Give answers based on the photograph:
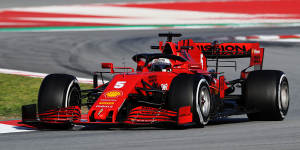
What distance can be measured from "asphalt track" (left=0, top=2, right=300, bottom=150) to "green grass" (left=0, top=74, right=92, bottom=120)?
221cm

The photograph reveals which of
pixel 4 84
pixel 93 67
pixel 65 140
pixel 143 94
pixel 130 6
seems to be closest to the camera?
pixel 65 140

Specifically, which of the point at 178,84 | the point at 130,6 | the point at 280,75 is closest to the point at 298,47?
the point at 280,75

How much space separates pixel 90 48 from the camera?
26.5 metres

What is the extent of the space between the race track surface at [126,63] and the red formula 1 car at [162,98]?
22 cm

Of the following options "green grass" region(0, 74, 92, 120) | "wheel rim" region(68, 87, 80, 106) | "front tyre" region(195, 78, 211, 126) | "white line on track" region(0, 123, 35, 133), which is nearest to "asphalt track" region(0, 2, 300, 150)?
"front tyre" region(195, 78, 211, 126)

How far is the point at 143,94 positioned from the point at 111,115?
32.9 inches

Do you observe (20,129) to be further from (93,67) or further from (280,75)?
(93,67)

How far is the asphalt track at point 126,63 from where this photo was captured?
7.41 m

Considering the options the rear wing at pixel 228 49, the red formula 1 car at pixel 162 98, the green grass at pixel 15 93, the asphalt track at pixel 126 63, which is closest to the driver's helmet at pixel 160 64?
the red formula 1 car at pixel 162 98

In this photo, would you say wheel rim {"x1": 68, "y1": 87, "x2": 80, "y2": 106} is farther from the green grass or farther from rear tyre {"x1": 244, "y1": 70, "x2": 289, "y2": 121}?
rear tyre {"x1": 244, "y1": 70, "x2": 289, "y2": 121}

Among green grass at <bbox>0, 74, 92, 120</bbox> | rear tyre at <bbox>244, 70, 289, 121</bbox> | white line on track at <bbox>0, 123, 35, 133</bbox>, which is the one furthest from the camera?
green grass at <bbox>0, 74, 92, 120</bbox>

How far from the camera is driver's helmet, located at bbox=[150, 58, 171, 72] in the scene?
1025 cm

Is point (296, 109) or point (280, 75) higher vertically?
point (280, 75)

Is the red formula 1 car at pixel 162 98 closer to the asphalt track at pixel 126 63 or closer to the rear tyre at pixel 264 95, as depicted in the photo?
the rear tyre at pixel 264 95
